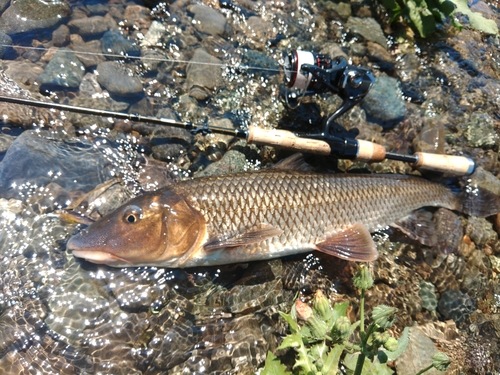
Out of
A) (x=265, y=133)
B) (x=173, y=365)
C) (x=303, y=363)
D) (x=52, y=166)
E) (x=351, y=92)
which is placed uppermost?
(x=351, y=92)

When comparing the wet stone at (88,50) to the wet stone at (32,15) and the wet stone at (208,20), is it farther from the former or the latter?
the wet stone at (208,20)

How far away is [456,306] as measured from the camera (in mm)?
4941

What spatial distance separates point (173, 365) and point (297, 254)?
74.9 inches

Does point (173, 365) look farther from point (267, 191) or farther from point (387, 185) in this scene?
point (387, 185)

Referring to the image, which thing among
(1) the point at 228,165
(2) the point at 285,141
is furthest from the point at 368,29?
(1) the point at 228,165

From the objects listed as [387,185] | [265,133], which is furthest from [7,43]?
[387,185]

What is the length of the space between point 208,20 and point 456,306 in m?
5.64

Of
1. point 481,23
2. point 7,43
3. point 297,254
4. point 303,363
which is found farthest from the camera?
point 481,23

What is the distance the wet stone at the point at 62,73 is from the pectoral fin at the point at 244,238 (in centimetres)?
310

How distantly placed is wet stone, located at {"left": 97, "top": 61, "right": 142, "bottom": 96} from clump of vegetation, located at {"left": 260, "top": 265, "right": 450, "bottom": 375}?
12.0 ft

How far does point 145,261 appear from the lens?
3.94 metres

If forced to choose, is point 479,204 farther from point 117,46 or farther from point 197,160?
point 117,46

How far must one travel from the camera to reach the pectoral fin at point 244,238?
4074 millimetres

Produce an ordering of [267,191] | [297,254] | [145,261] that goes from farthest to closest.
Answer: [297,254] < [267,191] < [145,261]
